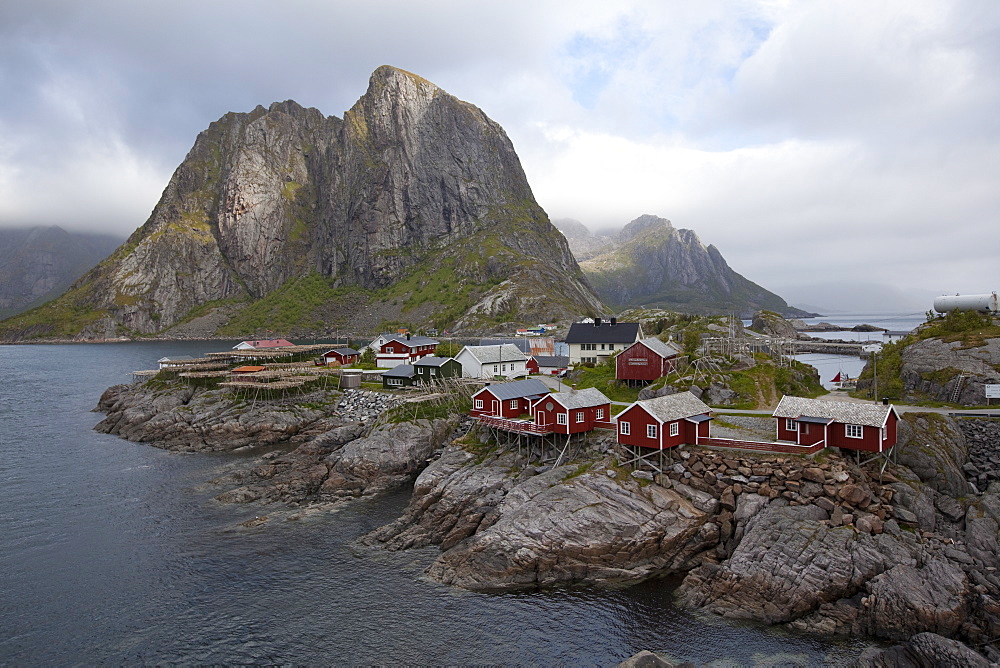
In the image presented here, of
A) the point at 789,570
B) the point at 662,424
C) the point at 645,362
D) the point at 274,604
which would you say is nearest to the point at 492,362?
the point at 645,362

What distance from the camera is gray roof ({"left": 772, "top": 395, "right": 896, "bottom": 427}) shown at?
34.9 metres

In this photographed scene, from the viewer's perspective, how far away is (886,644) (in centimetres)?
2438

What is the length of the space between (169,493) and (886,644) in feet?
167

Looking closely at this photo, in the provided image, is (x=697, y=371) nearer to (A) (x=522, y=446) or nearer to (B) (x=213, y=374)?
(A) (x=522, y=446)

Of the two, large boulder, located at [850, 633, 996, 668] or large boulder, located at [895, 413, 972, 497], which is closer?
large boulder, located at [850, 633, 996, 668]

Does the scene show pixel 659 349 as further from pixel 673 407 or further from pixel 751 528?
pixel 751 528

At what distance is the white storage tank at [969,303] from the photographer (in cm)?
7169

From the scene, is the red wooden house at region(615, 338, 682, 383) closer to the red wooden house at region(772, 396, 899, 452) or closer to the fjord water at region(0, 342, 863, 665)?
the red wooden house at region(772, 396, 899, 452)

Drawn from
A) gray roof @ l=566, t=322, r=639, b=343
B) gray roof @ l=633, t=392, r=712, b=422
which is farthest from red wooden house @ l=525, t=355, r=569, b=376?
gray roof @ l=633, t=392, r=712, b=422

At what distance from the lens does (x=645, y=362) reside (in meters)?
58.6

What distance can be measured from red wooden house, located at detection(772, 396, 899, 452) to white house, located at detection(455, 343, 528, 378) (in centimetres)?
4142

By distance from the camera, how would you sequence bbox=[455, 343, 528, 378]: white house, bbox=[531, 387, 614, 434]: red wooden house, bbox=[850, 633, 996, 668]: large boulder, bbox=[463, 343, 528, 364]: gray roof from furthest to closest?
bbox=[463, 343, 528, 364]: gray roof
bbox=[455, 343, 528, 378]: white house
bbox=[531, 387, 614, 434]: red wooden house
bbox=[850, 633, 996, 668]: large boulder

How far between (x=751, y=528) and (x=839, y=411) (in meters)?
11.2

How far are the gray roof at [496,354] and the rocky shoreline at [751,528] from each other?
1106 inches
